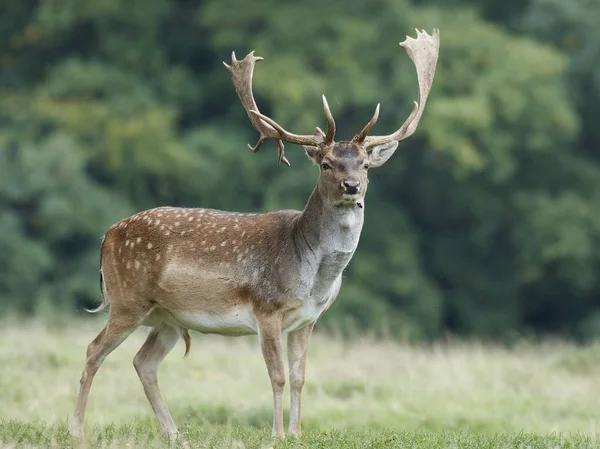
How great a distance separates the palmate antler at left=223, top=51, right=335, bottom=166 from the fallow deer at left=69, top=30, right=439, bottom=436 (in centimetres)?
1

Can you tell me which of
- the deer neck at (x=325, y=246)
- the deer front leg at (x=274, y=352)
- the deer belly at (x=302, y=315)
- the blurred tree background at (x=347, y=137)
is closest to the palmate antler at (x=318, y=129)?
the deer neck at (x=325, y=246)

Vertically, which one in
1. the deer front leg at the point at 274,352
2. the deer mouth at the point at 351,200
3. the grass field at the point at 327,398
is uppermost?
the deer mouth at the point at 351,200

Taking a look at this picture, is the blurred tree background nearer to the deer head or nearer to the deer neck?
the deer head

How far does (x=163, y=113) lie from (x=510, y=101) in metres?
7.83

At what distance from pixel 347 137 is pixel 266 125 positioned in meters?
19.8

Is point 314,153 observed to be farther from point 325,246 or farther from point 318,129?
point 325,246

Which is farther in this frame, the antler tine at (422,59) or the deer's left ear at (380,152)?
the antler tine at (422,59)

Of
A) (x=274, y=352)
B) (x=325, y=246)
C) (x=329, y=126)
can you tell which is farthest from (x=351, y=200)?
(x=274, y=352)

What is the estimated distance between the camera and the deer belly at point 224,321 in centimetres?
956

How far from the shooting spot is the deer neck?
9.38 metres

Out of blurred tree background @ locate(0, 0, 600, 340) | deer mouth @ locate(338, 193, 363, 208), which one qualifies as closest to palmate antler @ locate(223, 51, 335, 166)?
deer mouth @ locate(338, 193, 363, 208)

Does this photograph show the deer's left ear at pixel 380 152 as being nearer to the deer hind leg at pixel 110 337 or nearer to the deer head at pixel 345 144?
the deer head at pixel 345 144

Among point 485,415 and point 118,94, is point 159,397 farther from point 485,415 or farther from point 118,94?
point 118,94

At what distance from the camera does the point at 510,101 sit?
2906 cm
